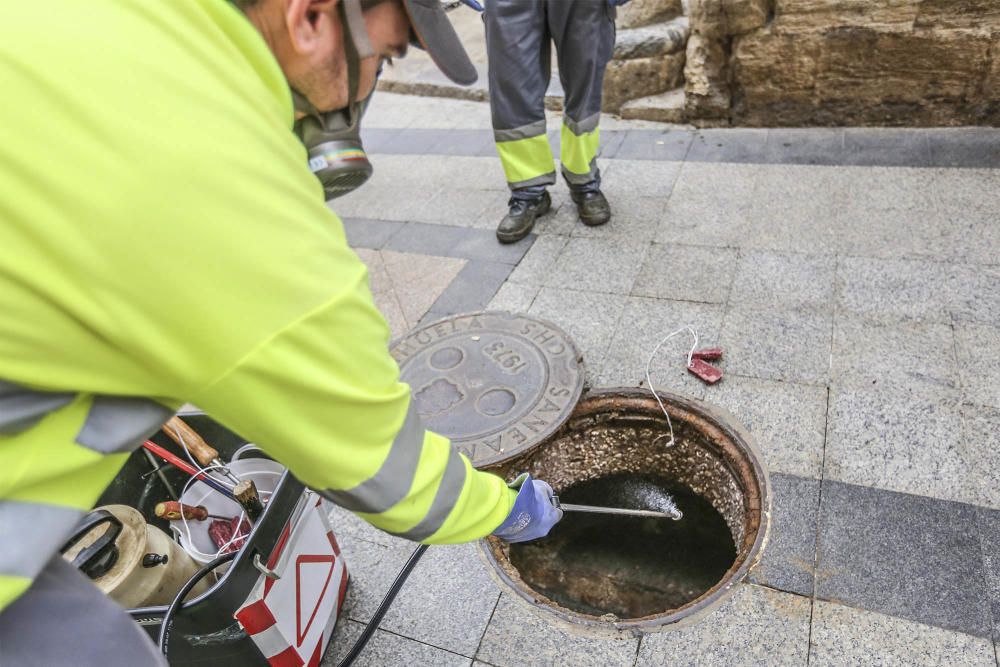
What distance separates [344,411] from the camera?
95 cm

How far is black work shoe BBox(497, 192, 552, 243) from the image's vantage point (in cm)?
372

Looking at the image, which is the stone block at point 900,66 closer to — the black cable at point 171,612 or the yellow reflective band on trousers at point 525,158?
the yellow reflective band on trousers at point 525,158

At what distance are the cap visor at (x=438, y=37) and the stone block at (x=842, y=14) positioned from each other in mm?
3505

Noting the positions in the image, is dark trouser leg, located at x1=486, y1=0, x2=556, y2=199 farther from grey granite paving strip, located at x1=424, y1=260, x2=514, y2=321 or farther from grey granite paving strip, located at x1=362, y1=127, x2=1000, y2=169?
grey granite paving strip, located at x1=362, y1=127, x2=1000, y2=169

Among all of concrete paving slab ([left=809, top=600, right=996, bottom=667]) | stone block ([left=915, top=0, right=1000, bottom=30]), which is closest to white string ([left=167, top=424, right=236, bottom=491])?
concrete paving slab ([left=809, top=600, right=996, bottom=667])

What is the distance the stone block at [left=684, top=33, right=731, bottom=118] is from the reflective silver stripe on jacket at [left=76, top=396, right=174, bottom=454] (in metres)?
4.45

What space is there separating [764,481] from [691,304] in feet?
3.37

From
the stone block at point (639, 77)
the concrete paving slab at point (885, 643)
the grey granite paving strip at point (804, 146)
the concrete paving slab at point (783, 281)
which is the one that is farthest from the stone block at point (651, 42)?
the concrete paving slab at point (885, 643)

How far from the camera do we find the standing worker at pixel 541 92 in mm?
3314

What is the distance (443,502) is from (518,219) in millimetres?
2710

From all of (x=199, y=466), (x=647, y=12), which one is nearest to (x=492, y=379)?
(x=199, y=466)

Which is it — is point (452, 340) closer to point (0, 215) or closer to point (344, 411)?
point (344, 411)

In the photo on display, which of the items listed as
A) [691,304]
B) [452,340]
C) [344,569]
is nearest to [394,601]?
[344,569]

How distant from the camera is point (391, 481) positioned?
1069 millimetres
